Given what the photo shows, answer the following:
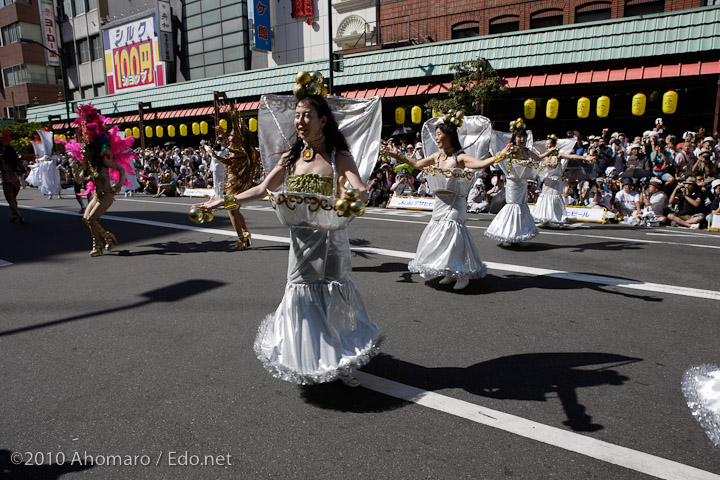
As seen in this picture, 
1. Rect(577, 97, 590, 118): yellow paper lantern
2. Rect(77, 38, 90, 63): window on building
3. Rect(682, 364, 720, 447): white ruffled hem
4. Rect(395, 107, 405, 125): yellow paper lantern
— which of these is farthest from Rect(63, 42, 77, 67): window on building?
Rect(682, 364, 720, 447): white ruffled hem

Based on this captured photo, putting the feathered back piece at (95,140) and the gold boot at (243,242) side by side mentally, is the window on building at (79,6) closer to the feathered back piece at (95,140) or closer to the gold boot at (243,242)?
the feathered back piece at (95,140)

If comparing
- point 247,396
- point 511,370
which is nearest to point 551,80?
point 511,370

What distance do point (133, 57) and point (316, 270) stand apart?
138 feet

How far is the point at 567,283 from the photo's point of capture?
578cm

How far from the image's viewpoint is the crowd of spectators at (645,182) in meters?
10.7

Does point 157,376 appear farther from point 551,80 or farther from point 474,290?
point 551,80

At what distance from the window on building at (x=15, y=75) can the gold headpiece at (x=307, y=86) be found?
59.1 m

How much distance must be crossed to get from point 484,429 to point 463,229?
121 inches

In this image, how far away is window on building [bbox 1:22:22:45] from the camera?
1905 inches

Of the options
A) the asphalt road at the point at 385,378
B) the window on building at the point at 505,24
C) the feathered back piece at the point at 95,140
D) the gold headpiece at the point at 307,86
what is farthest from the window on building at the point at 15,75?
the gold headpiece at the point at 307,86

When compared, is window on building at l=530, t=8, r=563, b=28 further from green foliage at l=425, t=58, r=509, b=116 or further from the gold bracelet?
the gold bracelet

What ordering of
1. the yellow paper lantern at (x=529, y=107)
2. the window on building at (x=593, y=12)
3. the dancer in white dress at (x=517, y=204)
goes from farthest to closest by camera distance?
the window on building at (x=593, y=12) < the yellow paper lantern at (x=529, y=107) < the dancer in white dress at (x=517, y=204)

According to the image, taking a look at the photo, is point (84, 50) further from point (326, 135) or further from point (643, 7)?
point (326, 135)

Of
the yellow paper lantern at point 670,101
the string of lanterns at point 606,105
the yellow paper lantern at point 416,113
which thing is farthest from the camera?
the yellow paper lantern at point 416,113
